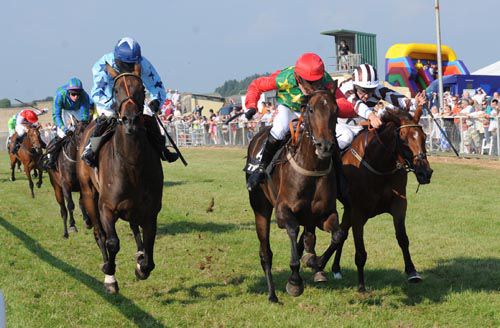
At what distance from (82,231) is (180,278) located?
387cm

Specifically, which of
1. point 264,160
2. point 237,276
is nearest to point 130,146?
point 264,160

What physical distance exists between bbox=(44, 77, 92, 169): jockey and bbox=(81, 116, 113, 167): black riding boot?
3.47m

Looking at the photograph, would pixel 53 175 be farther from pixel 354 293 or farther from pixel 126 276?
pixel 354 293

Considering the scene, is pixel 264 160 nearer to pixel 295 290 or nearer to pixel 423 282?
pixel 295 290

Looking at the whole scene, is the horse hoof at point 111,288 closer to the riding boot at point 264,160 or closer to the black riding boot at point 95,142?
the black riding boot at point 95,142

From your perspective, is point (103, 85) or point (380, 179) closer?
point (380, 179)

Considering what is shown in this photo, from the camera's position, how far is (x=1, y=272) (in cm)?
807

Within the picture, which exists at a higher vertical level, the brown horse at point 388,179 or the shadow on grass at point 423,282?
the brown horse at point 388,179

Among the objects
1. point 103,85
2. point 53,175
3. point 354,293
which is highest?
point 103,85

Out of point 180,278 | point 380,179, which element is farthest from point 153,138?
point 380,179

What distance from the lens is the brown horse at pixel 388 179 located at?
6941 millimetres

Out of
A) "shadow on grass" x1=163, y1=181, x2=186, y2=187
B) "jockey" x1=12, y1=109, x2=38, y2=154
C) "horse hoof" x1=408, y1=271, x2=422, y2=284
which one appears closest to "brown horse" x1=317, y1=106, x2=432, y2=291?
"horse hoof" x1=408, y1=271, x2=422, y2=284

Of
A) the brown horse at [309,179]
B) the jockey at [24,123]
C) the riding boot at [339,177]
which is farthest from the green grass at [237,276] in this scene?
the jockey at [24,123]

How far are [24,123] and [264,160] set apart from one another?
499 inches
